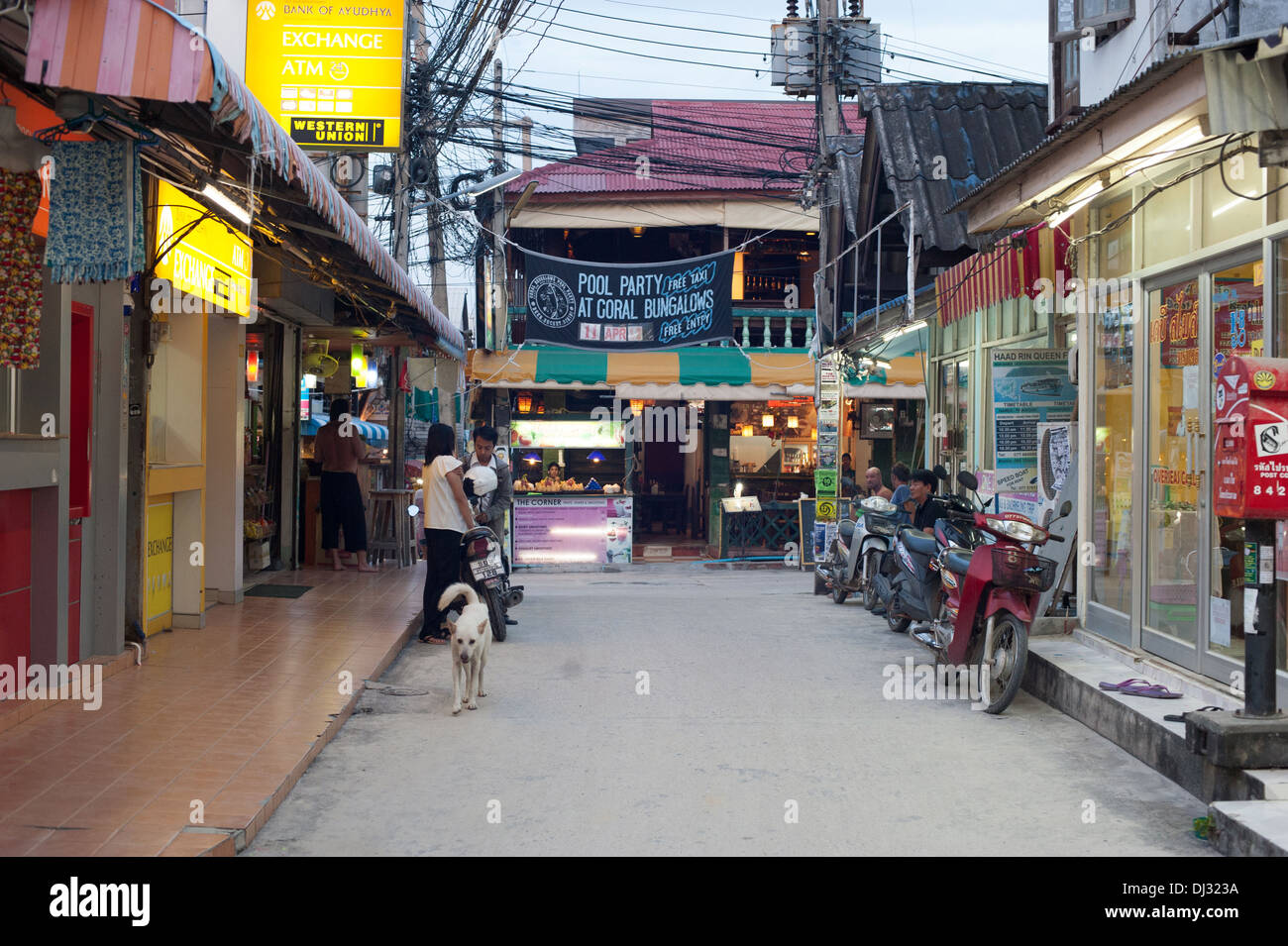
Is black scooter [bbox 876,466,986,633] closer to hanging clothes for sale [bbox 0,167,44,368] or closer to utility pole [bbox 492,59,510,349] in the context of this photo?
hanging clothes for sale [bbox 0,167,44,368]

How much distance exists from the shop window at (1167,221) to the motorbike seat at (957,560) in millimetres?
2400

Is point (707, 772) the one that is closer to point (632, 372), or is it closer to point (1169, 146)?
point (1169, 146)

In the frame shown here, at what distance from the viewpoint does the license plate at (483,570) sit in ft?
32.3

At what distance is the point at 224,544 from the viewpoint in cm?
1056

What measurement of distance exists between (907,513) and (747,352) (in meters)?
8.78

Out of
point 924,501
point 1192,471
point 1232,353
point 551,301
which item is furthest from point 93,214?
point 551,301

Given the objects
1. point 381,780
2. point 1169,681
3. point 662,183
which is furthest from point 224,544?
point 662,183

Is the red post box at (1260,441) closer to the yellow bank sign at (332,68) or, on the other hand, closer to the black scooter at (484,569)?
the black scooter at (484,569)

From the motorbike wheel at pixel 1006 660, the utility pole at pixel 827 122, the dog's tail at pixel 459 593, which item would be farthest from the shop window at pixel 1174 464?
the utility pole at pixel 827 122

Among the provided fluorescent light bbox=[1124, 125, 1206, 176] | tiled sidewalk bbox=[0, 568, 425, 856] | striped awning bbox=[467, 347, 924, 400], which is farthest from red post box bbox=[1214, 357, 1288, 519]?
striped awning bbox=[467, 347, 924, 400]

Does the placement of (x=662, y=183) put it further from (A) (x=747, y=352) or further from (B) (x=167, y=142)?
(B) (x=167, y=142)

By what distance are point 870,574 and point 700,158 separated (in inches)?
567

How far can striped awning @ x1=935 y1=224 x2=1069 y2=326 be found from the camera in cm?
980

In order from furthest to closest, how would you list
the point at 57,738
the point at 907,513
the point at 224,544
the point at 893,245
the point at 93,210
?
the point at 893,245
the point at 907,513
the point at 224,544
the point at 57,738
the point at 93,210
